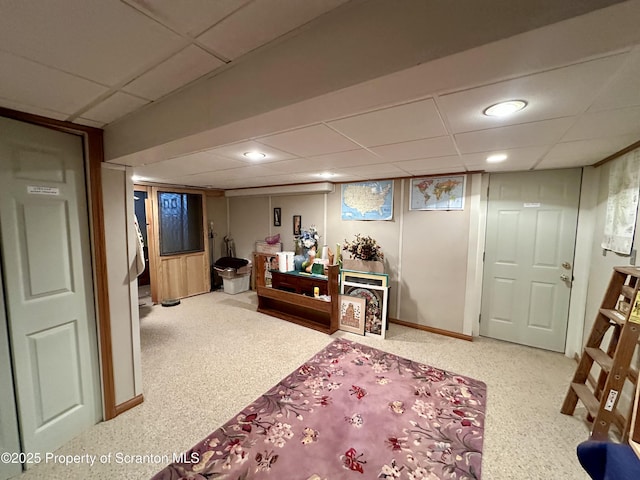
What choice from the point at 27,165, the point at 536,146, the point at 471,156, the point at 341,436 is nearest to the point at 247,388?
the point at 341,436

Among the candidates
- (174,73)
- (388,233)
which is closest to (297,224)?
(388,233)

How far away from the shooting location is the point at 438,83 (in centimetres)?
87

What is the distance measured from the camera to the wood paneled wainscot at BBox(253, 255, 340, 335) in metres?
3.56

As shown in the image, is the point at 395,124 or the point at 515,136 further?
the point at 515,136

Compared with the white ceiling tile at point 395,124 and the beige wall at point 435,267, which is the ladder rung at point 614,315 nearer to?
the beige wall at point 435,267

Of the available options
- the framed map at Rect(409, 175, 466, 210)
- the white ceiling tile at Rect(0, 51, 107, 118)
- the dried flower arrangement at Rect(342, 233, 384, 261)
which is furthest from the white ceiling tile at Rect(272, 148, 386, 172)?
the white ceiling tile at Rect(0, 51, 107, 118)

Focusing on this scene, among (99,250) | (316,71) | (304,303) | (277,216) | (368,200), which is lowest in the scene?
(304,303)

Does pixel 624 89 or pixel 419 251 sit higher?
pixel 624 89

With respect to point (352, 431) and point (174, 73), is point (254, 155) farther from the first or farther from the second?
point (352, 431)

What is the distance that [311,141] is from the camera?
1.98 meters

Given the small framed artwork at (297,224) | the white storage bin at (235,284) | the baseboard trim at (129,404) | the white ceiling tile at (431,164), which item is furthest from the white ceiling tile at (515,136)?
the white storage bin at (235,284)

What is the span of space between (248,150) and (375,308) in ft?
8.23

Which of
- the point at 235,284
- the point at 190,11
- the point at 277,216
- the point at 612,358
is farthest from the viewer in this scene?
the point at 235,284

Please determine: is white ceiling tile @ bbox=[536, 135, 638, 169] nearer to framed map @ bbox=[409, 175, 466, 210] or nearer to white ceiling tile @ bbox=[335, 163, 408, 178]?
framed map @ bbox=[409, 175, 466, 210]
